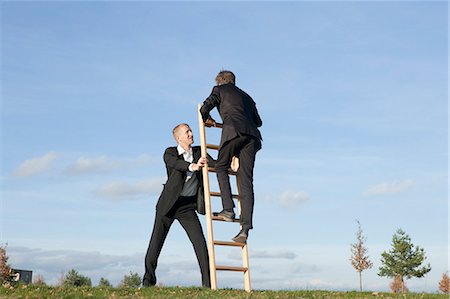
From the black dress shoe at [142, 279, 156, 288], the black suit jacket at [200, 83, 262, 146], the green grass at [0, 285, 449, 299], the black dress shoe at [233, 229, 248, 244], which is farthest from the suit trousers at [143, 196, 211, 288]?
the black suit jacket at [200, 83, 262, 146]

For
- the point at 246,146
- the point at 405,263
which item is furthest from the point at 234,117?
the point at 405,263

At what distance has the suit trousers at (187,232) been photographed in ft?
34.5

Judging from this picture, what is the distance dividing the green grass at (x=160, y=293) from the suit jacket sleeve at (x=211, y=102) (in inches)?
118

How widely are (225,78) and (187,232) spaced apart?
9.07 feet

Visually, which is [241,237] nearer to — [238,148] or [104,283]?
[238,148]

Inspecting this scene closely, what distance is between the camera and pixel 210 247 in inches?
389

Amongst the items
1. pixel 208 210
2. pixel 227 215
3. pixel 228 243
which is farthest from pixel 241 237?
pixel 208 210

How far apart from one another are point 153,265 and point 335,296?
328 centimetres

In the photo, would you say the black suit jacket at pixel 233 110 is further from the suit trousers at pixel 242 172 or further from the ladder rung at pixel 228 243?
the ladder rung at pixel 228 243

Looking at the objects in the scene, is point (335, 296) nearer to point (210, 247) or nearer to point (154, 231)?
point (210, 247)

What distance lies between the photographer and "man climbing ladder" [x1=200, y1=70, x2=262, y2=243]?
9820 mm

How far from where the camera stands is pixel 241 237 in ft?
32.5

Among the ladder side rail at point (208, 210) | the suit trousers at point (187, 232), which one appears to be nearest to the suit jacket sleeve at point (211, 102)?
the ladder side rail at point (208, 210)

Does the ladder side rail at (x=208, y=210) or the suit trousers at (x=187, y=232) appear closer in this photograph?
the ladder side rail at (x=208, y=210)
